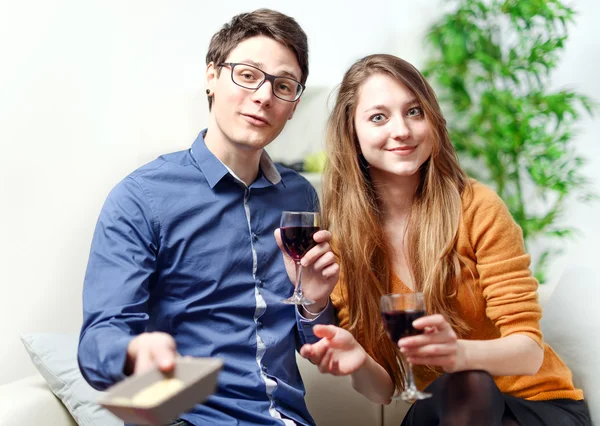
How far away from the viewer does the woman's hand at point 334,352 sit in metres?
1.51

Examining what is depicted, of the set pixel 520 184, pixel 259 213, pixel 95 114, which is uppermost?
pixel 95 114

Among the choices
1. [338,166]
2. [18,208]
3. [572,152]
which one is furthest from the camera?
[572,152]

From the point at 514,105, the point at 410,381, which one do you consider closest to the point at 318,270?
the point at 410,381

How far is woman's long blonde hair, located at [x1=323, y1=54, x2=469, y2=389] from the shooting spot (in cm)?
188

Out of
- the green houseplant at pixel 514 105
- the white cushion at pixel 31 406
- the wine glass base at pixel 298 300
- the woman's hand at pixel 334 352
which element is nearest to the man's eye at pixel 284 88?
the wine glass base at pixel 298 300

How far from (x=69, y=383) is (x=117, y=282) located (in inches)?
19.1

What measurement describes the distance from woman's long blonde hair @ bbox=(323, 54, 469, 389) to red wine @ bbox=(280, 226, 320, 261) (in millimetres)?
299

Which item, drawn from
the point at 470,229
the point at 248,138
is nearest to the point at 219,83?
the point at 248,138

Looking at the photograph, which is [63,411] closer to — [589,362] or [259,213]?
[259,213]

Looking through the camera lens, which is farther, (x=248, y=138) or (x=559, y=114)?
(x=559, y=114)

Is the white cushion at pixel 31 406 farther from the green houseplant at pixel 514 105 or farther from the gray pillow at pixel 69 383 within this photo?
the green houseplant at pixel 514 105

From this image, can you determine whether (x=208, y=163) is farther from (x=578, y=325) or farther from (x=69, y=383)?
(x=578, y=325)

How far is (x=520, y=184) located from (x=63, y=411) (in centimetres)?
293

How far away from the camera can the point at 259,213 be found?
6.19 ft
